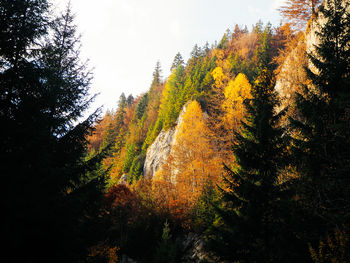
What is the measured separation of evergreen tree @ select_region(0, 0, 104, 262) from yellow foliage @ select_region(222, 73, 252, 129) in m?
16.0

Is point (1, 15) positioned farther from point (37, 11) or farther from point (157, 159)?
point (157, 159)

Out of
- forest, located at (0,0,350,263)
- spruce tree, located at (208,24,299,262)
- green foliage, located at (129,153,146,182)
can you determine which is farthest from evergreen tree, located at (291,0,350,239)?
green foliage, located at (129,153,146,182)

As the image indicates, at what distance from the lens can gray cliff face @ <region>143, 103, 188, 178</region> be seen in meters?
36.8

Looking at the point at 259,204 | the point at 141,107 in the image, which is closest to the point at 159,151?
the point at 141,107

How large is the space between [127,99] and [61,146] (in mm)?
78875

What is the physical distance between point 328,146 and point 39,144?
1080 centimetres

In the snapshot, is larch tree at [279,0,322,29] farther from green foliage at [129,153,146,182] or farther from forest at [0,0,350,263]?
green foliage at [129,153,146,182]

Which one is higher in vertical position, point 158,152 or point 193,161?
point 158,152

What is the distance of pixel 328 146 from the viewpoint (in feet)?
25.0

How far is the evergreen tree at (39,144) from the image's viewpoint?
4918 millimetres

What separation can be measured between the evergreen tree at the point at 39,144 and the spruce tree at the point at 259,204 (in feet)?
20.6

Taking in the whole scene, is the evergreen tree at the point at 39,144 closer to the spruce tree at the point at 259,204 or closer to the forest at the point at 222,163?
the forest at the point at 222,163

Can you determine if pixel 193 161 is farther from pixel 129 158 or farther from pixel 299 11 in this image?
pixel 129 158

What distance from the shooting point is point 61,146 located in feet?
26.5
